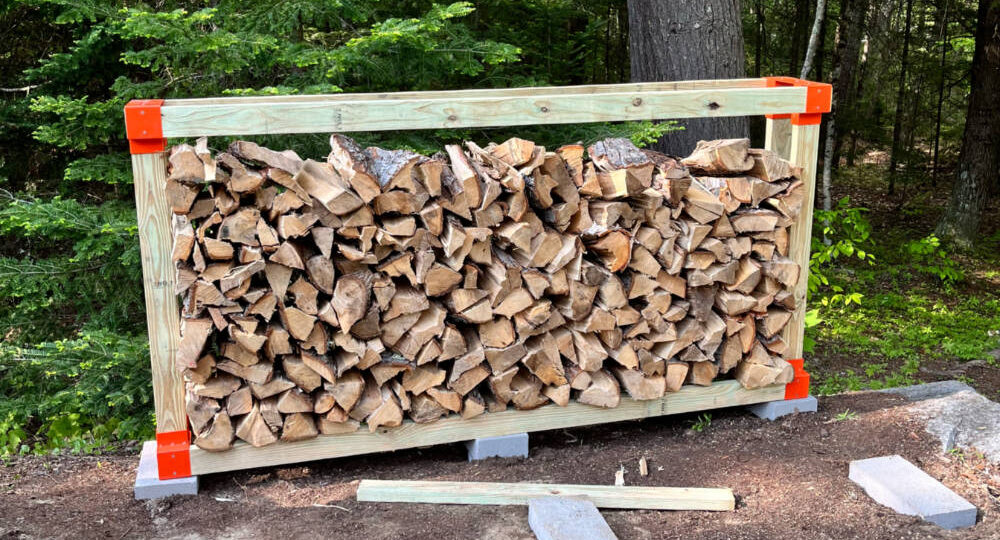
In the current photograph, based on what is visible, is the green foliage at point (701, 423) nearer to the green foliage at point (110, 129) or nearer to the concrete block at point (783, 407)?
the concrete block at point (783, 407)

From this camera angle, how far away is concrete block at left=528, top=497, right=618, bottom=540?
2.93 metres

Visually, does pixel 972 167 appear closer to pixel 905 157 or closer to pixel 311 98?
pixel 905 157

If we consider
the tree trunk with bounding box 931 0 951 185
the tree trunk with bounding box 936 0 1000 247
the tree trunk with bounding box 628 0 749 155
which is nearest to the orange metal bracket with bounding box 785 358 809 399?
the tree trunk with bounding box 628 0 749 155

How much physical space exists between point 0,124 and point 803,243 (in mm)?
5026

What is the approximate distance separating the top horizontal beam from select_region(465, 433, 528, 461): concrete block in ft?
4.77

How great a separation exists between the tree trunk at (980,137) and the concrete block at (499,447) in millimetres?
6921

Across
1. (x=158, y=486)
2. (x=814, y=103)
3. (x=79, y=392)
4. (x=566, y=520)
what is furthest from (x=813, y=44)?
(x=79, y=392)

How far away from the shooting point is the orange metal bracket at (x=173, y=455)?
134 inches

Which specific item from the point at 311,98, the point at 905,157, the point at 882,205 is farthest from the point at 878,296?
the point at 311,98

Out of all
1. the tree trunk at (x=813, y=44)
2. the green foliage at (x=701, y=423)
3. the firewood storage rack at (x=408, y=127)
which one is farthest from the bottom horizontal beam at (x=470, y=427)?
the tree trunk at (x=813, y=44)

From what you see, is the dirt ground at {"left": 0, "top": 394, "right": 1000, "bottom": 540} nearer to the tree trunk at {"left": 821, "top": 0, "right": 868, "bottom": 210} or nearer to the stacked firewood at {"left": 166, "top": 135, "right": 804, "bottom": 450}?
the stacked firewood at {"left": 166, "top": 135, "right": 804, "bottom": 450}

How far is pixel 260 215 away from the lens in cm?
323

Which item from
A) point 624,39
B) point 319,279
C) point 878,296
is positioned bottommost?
point 878,296

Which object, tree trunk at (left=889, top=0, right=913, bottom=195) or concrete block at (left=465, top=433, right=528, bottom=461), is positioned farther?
tree trunk at (left=889, top=0, right=913, bottom=195)
